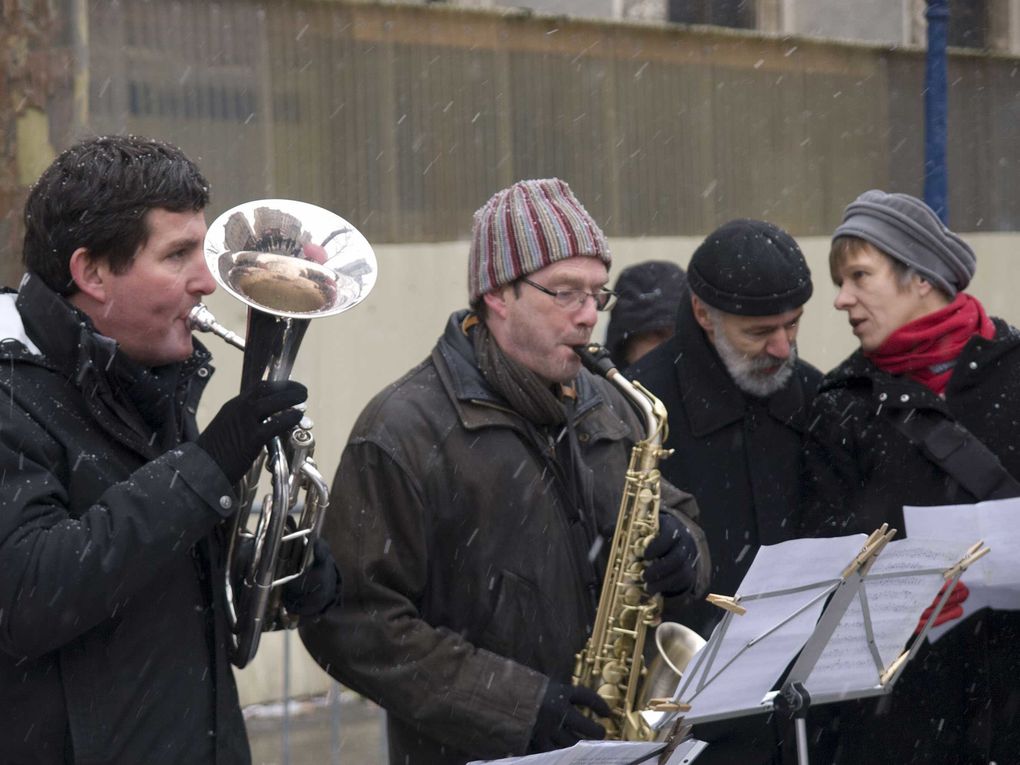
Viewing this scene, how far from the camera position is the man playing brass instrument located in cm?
254

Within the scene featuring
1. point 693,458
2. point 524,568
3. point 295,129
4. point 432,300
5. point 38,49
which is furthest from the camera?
point 432,300

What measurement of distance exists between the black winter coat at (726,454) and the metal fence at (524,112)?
364 centimetres

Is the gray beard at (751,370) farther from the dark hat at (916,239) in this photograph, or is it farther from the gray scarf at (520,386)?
the gray scarf at (520,386)

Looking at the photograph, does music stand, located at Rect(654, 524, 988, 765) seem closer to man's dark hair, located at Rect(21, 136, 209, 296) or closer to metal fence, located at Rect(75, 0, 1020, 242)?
man's dark hair, located at Rect(21, 136, 209, 296)

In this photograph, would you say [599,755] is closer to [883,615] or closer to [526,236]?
[883,615]

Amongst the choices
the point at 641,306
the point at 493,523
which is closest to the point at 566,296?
the point at 493,523

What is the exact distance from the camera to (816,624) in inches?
112

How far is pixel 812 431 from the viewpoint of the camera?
4.12 metres

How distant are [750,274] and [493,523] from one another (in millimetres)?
1178

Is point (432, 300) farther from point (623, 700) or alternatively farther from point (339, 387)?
point (623, 700)

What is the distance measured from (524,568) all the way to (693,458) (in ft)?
3.04

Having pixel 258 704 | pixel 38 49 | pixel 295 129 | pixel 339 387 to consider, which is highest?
pixel 38 49

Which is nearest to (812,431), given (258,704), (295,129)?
(258,704)

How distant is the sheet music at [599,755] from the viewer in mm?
2451
